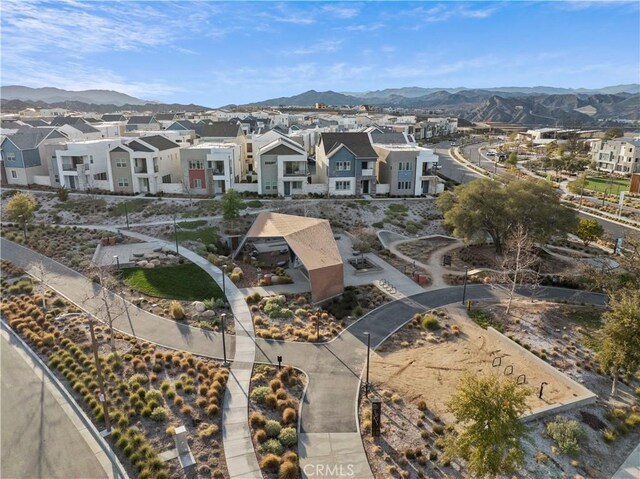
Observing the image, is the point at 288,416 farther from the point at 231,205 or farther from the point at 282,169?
the point at 282,169

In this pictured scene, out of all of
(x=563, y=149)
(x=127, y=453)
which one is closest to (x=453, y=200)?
(x=127, y=453)

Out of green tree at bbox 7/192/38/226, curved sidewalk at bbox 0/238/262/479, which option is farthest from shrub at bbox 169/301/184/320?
green tree at bbox 7/192/38/226

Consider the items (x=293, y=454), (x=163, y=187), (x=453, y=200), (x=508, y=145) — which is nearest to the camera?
(x=293, y=454)

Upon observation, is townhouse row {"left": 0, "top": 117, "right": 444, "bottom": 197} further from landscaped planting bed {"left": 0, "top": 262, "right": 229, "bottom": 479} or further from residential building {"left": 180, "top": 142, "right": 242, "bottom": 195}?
landscaped planting bed {"left": 0, "top": 262, "right": 229, "bottom": 479}

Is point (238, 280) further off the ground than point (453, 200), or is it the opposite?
point (453, 200)

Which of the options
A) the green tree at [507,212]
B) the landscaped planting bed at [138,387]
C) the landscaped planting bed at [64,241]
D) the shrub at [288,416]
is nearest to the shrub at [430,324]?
the shrub at [288,416]

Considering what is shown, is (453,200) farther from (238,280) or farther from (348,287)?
(238,280)

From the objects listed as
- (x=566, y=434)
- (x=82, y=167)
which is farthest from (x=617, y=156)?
(x=82, y=167)
